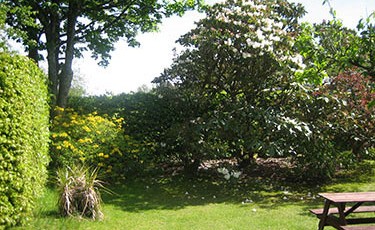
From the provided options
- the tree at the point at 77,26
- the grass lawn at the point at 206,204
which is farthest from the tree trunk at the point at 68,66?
the grass lawn at the point at 206,204

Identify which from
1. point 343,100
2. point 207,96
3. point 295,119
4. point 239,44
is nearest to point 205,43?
point 239,44

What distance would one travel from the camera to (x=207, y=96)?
31.2 feet

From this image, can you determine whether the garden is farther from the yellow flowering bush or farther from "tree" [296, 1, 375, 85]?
"tree" [296, 1, 375, 85]

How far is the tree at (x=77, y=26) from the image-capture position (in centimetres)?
1120

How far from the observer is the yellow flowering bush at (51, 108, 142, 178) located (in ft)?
26.0

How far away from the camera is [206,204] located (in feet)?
22.7

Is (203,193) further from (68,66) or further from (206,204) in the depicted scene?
(68,66)

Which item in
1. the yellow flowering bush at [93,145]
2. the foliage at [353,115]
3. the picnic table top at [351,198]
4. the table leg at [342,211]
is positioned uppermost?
the foliage at [353,115]

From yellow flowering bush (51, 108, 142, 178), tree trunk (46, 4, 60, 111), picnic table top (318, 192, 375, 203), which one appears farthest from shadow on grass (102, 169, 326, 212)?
tree trunk (46, 4, 60, 111)

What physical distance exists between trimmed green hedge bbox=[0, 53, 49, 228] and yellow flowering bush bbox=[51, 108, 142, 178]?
2.32m

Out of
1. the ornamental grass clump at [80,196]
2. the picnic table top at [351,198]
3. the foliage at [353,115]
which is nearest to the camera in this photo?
the picnic table top at [351,198]

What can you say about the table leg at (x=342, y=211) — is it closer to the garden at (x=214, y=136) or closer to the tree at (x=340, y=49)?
the garden at (x=214, y=136)

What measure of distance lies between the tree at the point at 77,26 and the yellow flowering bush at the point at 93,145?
2.49 m

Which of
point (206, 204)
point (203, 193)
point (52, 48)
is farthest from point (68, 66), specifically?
point (206, 204)
